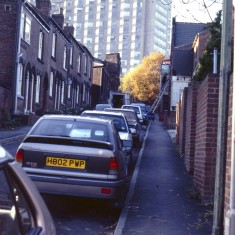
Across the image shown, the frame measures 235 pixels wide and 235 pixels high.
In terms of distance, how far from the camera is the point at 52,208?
26.9ft

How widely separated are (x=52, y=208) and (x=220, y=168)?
11.7ft

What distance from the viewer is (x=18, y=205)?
2.78 metres

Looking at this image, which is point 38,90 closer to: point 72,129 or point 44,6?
point 44,6

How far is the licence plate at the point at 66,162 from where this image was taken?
24.0 feet

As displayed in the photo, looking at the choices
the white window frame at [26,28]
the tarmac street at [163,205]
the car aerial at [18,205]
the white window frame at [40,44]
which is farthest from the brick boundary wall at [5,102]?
the car aerial at [18,205]

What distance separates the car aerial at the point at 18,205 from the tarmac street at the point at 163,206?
12.3ft

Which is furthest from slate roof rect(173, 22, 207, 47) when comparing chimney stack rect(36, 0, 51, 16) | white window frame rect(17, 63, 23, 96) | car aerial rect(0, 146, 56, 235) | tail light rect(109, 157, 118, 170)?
car aerial rect(0, 146, 56, 235)

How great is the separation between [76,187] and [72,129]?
4.20 feet

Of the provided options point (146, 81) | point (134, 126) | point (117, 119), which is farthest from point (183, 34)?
point (117, 119)

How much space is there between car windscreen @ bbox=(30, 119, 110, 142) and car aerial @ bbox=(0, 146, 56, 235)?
486 centimetres

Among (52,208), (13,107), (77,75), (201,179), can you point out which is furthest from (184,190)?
(77,75)

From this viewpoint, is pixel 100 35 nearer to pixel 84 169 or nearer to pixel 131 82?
pixel 131 82

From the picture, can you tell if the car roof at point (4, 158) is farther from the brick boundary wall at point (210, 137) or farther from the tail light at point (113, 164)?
the brick boundary wall at point (210, 137)

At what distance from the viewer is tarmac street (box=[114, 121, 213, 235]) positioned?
22.8 feet
